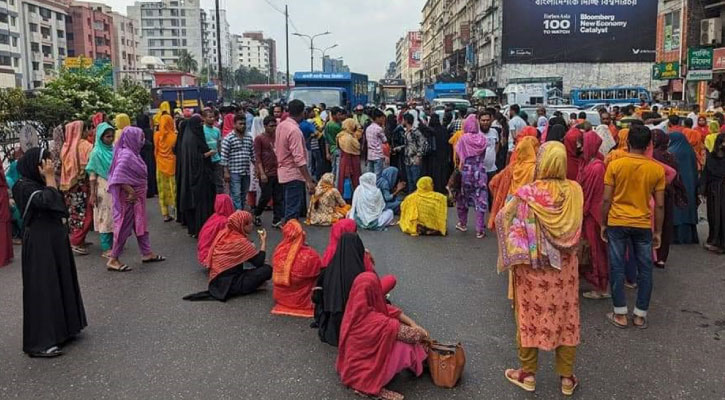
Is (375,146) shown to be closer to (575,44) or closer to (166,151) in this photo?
(166,151)

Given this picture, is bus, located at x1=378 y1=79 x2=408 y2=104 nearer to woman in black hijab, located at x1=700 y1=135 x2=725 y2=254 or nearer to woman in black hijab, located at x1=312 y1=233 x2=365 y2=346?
woman in black hijab, located at x1=700 y1=135 x2=725 y2=254

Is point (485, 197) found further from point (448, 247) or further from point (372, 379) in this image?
point (372, 379)

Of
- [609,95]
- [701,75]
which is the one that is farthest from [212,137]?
[609,95]

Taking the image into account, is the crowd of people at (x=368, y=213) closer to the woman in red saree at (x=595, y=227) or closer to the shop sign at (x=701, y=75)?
the woman in red saree at (x=595, y=227)

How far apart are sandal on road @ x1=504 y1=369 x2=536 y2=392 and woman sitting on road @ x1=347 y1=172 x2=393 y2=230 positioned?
5.34 m

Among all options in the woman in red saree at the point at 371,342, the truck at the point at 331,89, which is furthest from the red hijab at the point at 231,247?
the truck at the point at 331,89

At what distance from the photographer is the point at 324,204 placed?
32.2 ft

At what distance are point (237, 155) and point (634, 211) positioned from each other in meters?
5.86

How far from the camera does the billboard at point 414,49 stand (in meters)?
148

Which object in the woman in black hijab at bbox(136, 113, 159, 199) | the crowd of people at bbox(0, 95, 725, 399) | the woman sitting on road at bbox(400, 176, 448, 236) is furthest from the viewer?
the woman in black hijab at bbox(136, 113, 159, 199)

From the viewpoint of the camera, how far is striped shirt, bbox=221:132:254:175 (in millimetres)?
9141

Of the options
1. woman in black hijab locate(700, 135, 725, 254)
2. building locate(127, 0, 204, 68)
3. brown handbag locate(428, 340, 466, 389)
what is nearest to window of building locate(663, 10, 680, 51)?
woman in black hijab locate(700, 135, 725, 254)

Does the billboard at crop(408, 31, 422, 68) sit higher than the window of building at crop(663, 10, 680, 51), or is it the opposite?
the billboard at crop(408, 31, 422, 68)

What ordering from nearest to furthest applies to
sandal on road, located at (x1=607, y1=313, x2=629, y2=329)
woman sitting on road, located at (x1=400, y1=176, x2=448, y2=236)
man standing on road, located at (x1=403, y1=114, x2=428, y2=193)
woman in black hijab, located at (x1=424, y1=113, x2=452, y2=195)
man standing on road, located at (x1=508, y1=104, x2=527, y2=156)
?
1. sandal on road, located at (x1=607, y1=313, x2=629, y2=329)
2. woman sitting on road, located at (x1=400, y1=176, x2=448, y2=236)
3. man standing on road, located at (x1=403, y1=114, x2=428, y2=193)
4. woman in black hijab, located at (x1=424, y1=113, x2=452, y2=195)
5. man standing on road, located at (x1=508, y1=104, x2=527, y2=156)
